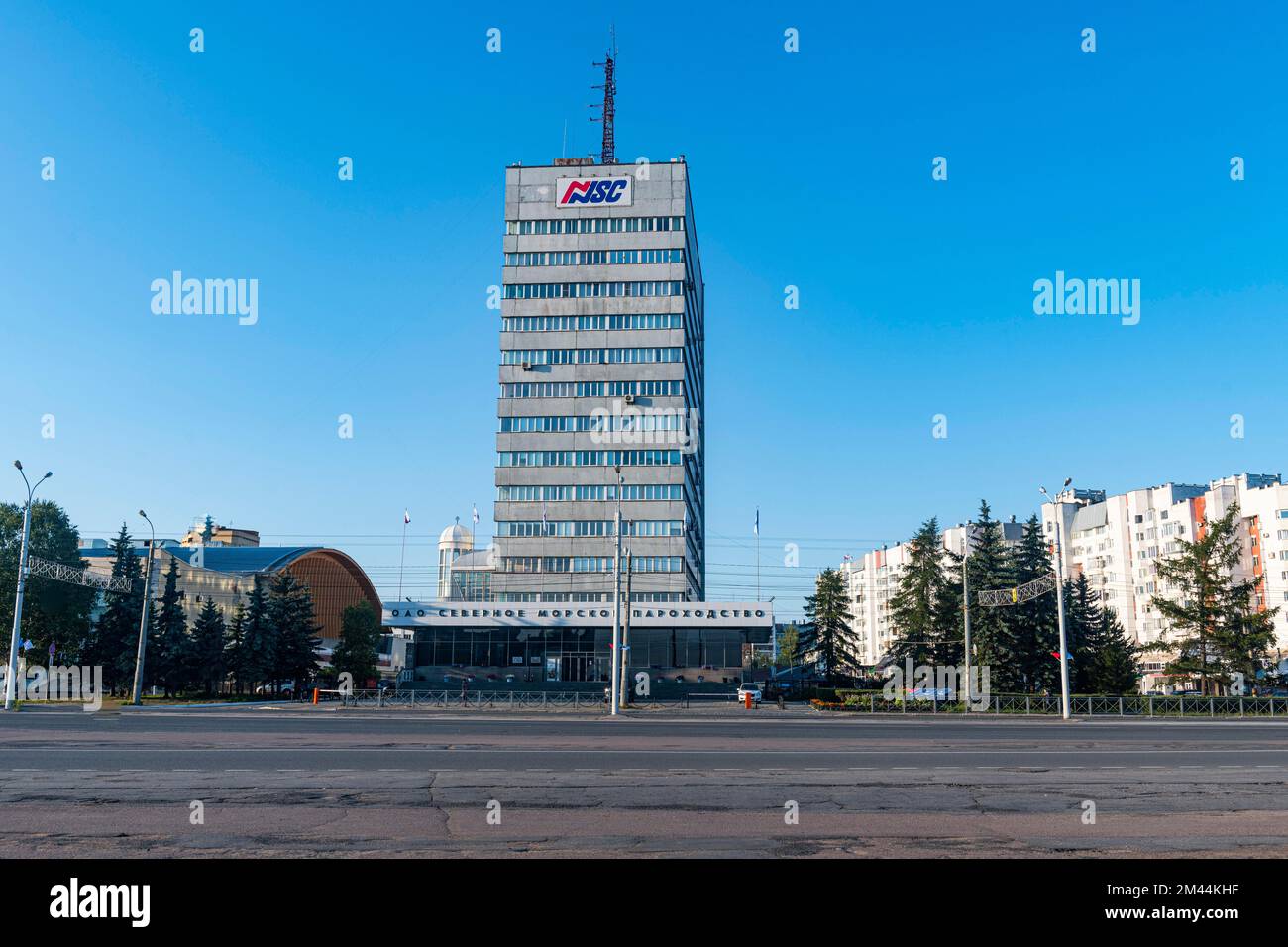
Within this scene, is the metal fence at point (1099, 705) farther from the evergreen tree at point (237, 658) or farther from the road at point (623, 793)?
the evergreen tree at point (237, 658)

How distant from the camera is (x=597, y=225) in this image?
337 feet

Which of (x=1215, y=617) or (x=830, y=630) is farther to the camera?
(x=830, y=630)

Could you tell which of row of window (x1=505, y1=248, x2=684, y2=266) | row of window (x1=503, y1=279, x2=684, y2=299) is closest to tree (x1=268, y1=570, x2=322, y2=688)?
row of window (x1=503, y1=279, x2=684, y2=299)

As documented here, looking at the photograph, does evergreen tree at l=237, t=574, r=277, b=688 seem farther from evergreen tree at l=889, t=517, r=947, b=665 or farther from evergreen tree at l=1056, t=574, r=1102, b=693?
evergreen tree at l=1056, t=574, r=1102, b=693

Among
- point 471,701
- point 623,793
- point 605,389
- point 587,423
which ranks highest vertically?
point 605,389

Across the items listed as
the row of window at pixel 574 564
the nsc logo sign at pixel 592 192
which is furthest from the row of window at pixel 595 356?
the row of window at pixel 574 564

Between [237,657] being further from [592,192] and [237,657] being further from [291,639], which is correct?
[592,192]

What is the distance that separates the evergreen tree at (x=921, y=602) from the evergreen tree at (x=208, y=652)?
163ft

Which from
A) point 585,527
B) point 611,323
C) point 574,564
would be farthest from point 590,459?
point 611,323

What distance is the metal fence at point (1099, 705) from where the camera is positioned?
4800 centimetres

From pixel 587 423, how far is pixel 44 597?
5275cm
